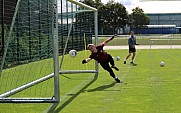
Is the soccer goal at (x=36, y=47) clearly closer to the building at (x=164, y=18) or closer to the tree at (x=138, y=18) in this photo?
the tree at (x=138, y=18)

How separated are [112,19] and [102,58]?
59.0 meters

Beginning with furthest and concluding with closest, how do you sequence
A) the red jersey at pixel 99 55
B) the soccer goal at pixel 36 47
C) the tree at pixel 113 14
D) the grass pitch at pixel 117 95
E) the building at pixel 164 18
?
the building at pixel 164 18 < the tree at pixel 113 14 < the red jersey at pixel 99 55 < the soccer goal at pixel 36 47 < the grass pitch at pixel 117 95

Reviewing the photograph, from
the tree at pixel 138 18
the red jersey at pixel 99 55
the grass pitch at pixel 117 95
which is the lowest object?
the grass pitch at pixel 117 95

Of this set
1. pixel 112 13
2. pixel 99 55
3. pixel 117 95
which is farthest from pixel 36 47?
pixel 112 13

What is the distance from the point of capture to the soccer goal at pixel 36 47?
11.0 meters

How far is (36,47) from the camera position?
656 inches

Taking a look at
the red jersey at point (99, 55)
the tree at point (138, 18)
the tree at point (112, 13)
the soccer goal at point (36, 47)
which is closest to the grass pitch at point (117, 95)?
the soccer goal at point (36, 47)

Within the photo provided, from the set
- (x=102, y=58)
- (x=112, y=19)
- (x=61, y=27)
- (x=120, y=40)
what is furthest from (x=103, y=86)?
(x=112, y=19)

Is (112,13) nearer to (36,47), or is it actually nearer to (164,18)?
(164,18)

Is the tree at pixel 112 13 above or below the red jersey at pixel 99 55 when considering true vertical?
above

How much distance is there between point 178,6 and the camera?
105m

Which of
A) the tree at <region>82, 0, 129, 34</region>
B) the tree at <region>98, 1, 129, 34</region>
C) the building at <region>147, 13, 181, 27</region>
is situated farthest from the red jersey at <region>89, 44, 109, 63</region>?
the building at <region>147, 13, 181, 27</region>

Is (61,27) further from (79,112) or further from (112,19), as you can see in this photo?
(112,19)

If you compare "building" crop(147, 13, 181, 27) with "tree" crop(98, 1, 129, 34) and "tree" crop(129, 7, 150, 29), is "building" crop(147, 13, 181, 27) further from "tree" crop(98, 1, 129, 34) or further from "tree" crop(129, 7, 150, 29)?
"tree" crop(98, 1, 129, 34)
